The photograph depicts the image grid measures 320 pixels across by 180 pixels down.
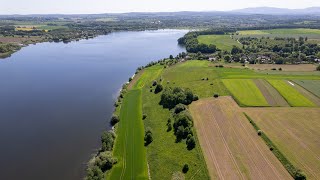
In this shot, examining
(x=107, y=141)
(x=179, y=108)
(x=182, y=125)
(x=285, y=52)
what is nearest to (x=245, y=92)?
(x=179, y=108)

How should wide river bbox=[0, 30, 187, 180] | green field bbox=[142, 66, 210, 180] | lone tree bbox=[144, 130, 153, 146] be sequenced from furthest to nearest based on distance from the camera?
lone tree bbox=[144, 130, 153, 146] < wide river bbox=[0, 30, 187, 180] < green field bbox=[142, 66, 210, 180]

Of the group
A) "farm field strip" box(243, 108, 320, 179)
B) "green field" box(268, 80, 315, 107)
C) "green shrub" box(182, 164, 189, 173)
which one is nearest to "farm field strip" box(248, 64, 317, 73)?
"green field" box(268, 80, 315, 107)

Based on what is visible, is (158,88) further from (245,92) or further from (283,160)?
(283,160)

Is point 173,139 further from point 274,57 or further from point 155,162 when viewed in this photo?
point 274,57

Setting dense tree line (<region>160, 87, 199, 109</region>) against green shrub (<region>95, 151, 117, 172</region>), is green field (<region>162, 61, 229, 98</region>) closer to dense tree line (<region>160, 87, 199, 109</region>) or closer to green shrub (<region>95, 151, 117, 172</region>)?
dense tree line (<region>160, 87, 199, 109</region>)

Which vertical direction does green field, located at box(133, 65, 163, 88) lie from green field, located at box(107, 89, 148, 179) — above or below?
above

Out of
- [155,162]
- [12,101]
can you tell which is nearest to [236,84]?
[155,162]

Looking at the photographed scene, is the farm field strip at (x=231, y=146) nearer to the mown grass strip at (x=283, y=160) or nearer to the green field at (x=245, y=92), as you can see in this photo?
the mown grass strip at (x=283, y=160)
